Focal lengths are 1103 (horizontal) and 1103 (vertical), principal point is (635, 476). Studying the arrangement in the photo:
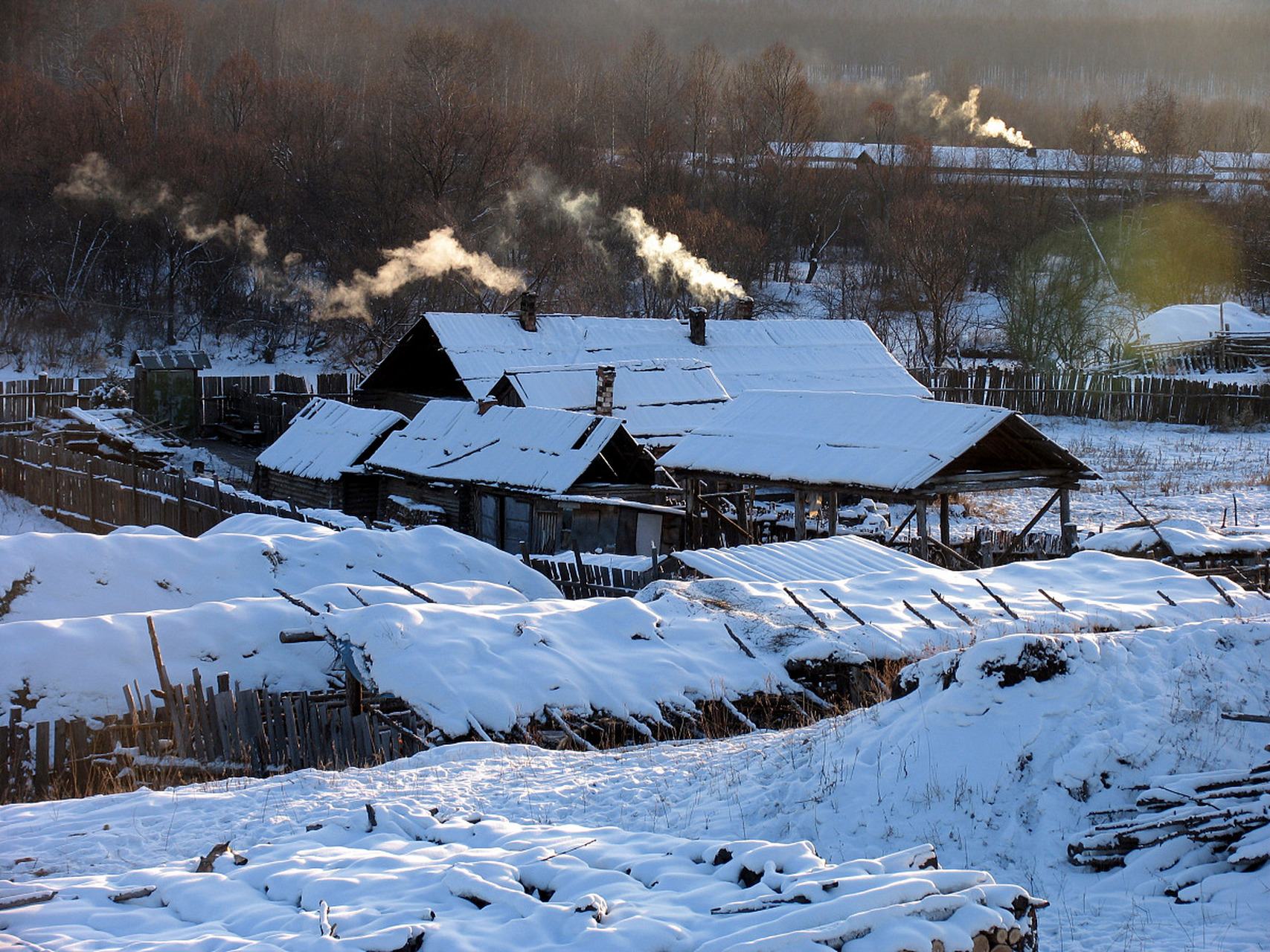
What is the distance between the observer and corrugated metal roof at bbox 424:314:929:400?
28.0m

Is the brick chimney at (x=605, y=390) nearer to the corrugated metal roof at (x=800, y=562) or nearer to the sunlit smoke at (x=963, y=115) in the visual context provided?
the corrugated metal roof at (x=800, y=562)

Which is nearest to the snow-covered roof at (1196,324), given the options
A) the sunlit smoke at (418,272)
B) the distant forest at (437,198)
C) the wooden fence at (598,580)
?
the distant forest at (437,198)

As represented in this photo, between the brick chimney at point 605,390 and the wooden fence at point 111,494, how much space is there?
793cm

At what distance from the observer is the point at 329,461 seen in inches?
915

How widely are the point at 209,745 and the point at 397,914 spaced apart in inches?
165

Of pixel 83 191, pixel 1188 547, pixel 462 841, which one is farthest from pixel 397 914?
pixel 83 191

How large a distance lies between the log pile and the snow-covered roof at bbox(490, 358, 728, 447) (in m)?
19.5

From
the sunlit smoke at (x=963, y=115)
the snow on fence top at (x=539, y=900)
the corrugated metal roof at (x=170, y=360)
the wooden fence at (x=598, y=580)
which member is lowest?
the snow on fence top at (x=539, y=900)

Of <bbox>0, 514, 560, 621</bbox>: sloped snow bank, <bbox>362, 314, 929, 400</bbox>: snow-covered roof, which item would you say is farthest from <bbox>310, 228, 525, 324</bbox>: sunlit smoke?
<bbox>0, 514, 560, 621</bbox>: sloped snow bank

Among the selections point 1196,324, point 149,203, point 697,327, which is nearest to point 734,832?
point 697,327

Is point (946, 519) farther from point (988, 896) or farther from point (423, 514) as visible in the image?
point (988, 896)

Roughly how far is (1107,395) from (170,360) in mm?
31019

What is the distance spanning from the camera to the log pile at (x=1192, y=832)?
19.2 feet

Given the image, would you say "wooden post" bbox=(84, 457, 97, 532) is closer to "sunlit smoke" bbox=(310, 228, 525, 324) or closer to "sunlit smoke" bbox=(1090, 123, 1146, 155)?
"sunlit smoke" bbox=(310, 228, 525, 324)
